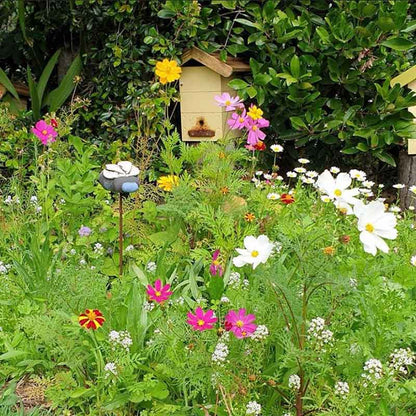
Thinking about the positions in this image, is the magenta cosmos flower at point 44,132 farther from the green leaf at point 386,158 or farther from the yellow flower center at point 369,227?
the green leaf at point 386,158

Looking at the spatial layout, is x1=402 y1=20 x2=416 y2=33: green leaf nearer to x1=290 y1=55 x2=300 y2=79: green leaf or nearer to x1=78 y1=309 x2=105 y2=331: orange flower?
x1=290 y1=55 x2=300 y2=79: green leaf

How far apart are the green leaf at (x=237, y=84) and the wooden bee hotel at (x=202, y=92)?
47 millimetres

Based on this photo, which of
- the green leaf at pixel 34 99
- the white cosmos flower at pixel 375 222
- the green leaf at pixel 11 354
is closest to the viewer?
the white cosmos flower at pixel 375 222

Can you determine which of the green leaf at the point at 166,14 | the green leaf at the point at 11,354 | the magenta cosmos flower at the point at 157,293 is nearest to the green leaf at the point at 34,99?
the green leaf at the point at 166,14

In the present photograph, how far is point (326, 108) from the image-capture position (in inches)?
168

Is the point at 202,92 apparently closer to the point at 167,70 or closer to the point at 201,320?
the point at 167,70

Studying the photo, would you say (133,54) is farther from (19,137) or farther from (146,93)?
(19,137)

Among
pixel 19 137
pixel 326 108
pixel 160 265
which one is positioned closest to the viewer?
pixel 160 265

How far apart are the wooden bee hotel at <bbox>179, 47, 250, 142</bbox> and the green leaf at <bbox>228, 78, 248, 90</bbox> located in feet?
0.15

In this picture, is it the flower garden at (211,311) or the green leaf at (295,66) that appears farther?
A: the green leaf at (295,66)

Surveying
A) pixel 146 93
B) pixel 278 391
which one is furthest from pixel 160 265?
pixel 146 93

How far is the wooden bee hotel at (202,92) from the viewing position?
389cm

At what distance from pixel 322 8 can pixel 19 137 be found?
1.94 m

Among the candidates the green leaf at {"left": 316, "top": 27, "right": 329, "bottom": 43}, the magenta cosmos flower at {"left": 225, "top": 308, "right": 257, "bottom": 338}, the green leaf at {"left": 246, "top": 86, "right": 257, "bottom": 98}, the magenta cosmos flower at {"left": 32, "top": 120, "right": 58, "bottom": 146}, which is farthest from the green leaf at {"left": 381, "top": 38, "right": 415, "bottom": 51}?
the magenta cosmos flower at {"left": 225, "top": 308, "right": 257, "bottom": 338}
